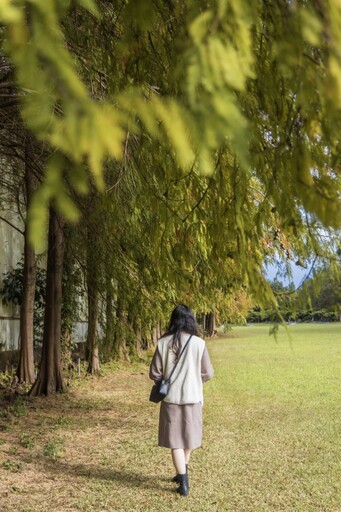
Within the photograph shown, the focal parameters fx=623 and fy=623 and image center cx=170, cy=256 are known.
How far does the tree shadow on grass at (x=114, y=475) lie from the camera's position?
642 cm

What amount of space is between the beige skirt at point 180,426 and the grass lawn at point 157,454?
1.81 feet

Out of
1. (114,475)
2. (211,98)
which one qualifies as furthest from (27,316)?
(211,98)

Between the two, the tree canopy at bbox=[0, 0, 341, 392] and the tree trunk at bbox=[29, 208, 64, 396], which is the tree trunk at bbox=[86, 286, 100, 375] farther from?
the tree canopy at bbox=[0, 0, 341, 392]

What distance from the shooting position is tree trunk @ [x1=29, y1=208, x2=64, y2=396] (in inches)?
462

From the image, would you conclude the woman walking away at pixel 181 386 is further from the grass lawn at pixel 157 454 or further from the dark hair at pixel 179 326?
the grass lawn at pixel 157 454

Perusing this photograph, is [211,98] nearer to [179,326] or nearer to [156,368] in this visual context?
[179,326]

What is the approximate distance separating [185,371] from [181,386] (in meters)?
0.15

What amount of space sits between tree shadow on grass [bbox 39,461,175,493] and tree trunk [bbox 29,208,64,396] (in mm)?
4594

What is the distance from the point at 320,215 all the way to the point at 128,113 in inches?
26.2

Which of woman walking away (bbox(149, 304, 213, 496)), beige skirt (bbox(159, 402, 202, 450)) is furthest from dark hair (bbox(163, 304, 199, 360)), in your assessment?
beige skirt (bbox(159, 402, 202, 450))

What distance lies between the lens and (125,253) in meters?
9.53

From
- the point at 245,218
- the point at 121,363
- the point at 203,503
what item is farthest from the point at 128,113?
the point at 121,363

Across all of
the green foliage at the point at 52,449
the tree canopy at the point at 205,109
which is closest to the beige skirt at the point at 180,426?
the tree canopy at the point at 205,109

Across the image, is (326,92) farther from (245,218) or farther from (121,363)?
(121,363)
